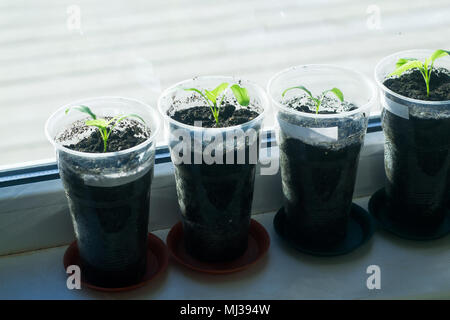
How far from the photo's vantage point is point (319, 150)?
1106 millimetres

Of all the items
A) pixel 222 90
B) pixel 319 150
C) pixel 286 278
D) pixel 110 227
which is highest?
pixel 222 90

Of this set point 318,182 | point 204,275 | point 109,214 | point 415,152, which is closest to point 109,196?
point 109,214

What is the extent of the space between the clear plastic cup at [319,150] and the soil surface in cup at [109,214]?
264 mm

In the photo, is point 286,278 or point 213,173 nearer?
point 213,173

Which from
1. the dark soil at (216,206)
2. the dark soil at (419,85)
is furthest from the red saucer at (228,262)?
the dark soil at (419,85)

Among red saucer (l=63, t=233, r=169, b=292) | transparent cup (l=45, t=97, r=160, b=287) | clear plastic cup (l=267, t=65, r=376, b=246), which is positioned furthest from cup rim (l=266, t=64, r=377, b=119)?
red saucer (l=63, t=233, r=169, b=292)

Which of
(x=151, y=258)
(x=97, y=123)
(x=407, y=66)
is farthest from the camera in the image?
(x=151, y=258)

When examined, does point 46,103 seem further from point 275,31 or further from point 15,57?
point 275,31

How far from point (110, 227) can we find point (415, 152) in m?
0.59

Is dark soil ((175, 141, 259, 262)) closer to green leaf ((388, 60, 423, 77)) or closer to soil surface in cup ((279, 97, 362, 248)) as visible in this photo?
soil surface in cup ((279, 97, 362, 248))

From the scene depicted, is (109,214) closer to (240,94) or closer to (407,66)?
(240,94)

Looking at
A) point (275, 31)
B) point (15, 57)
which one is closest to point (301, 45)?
point (275, 31)

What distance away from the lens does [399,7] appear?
1.47 meters

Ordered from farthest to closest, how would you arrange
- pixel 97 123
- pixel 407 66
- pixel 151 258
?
1. pixel 151 258
2. pixel 407 66
3. pixel 97 123
